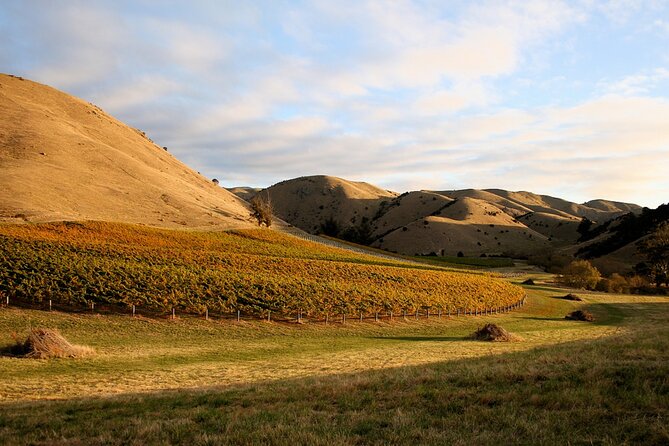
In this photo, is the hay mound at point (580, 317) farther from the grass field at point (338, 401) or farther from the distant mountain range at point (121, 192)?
the distant mountain range at point (121, 192)

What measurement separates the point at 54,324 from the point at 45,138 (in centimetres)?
10180

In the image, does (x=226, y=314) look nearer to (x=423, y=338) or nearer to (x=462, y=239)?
(x=423, y=338)

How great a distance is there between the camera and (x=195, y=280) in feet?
144

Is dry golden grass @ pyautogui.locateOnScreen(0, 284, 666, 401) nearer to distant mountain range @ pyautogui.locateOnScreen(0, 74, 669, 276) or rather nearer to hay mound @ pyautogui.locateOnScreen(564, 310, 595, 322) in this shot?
hay mound @ pyautogui.locateOnScreen(564, 310, 595, 322)

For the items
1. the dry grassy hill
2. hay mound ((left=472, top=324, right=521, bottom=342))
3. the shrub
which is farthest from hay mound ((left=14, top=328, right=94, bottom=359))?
the shrub

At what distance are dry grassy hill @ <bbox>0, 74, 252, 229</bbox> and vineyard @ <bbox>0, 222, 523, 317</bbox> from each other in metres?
19.2

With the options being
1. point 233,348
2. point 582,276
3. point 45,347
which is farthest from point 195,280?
point 582,276

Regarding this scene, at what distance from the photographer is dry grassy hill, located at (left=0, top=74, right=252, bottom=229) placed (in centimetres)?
8200

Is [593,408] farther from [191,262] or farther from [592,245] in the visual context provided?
[592,245]

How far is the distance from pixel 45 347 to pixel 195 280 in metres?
20.3

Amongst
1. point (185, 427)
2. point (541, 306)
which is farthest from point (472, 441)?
point (541, 306)

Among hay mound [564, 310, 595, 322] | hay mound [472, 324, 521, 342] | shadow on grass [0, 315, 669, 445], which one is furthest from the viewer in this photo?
hay mound [564, 310, 595, 322]

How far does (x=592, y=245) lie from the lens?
470 ft

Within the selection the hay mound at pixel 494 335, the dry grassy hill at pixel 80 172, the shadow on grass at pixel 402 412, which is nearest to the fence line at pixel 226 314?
the hay mound at pixel 494 335
